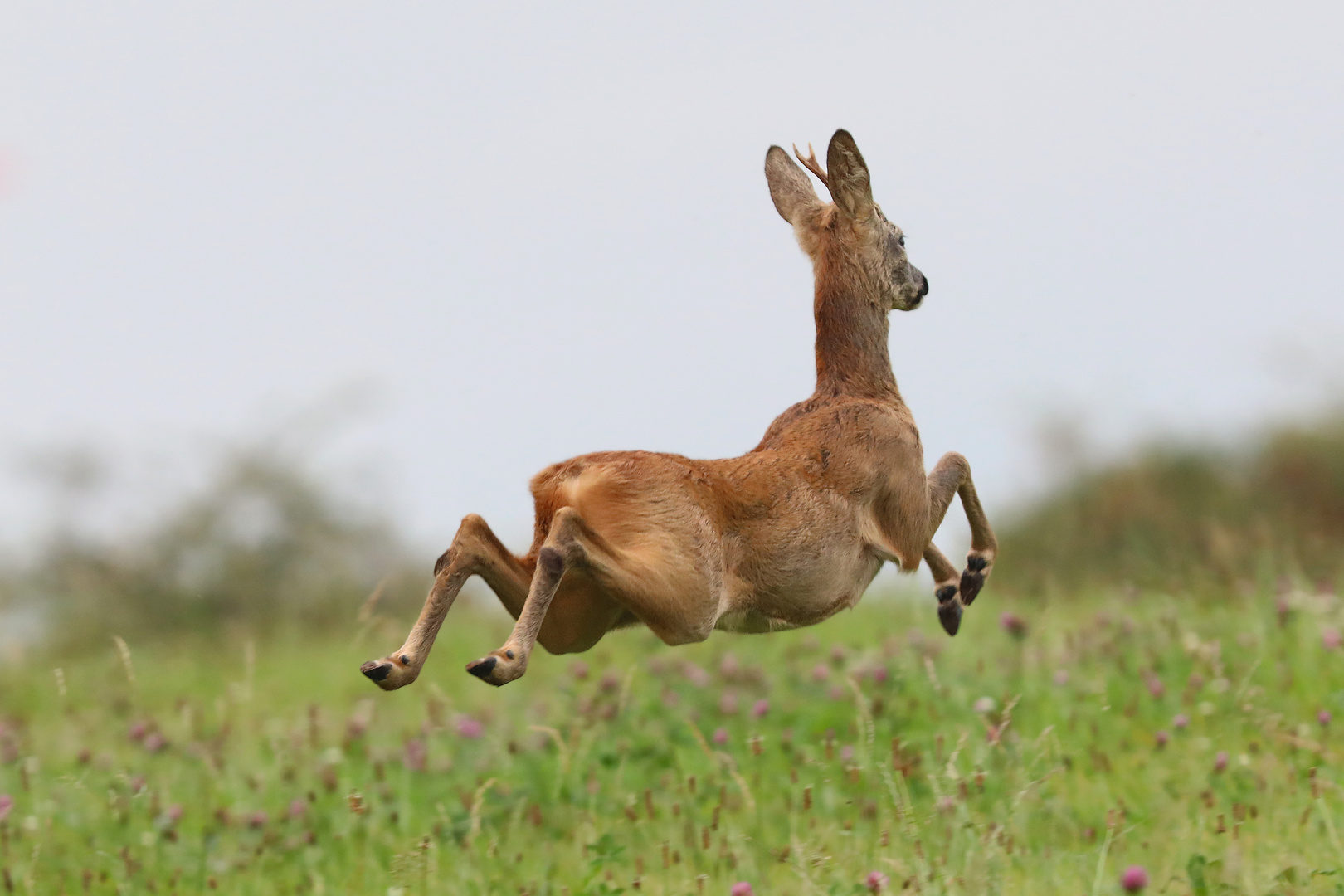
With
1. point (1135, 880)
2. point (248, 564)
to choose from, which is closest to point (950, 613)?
point (1135, 880)

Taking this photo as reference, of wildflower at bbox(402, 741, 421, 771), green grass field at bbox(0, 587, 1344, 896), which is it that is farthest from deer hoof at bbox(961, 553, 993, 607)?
wildflower at bbox(402, 741, 421, 771)

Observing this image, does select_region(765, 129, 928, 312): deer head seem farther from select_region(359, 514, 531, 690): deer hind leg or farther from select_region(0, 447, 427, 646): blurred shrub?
select_region(0, 447, 427, 646): blurred shrub

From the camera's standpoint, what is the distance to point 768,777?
656cm

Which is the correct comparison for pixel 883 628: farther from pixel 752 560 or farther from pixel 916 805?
pixel 752 560

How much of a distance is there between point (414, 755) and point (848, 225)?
361 centimetres

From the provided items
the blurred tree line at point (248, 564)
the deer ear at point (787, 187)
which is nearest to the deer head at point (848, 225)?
the deer ear at point (787, 187)

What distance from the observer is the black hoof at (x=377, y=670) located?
10.3ft

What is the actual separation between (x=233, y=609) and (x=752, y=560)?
29.3ft

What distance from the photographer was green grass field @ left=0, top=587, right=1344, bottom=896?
548cm

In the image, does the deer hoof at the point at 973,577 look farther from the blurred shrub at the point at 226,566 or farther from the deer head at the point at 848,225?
the blurred shrub at the point at 226,566

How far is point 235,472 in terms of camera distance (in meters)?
12.0

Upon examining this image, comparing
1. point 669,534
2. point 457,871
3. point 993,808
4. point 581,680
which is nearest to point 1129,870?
point 993,808

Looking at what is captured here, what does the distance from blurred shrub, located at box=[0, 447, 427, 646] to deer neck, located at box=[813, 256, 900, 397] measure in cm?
752

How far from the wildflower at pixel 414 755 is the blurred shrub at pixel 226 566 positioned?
4665mm
